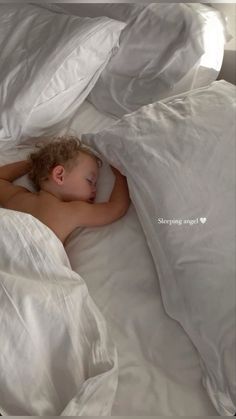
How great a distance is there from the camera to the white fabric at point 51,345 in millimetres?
771

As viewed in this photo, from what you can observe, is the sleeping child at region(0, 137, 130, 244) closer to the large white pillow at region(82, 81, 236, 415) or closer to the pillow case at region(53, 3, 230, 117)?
the large white pillow at region(82, 81, 236, 415)

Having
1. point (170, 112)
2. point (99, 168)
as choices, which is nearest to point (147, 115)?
point (170, 112)

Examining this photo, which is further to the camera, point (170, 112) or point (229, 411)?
point (170, 112)

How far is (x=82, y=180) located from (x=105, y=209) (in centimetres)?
12

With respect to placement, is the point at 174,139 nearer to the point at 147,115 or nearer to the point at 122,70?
the point at 147,115

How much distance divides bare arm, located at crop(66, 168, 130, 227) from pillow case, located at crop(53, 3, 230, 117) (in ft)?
0.94

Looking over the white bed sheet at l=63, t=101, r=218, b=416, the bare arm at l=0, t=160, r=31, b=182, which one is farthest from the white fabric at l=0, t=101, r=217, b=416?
the bare arm at l=0, t=160, r=31, b=182

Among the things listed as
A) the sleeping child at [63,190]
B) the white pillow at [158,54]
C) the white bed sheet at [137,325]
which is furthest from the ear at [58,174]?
the white pillow at [158,54]

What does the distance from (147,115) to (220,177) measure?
0.25 meters

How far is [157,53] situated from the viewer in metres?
1.20

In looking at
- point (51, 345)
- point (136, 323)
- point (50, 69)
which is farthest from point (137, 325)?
point (50, 69)

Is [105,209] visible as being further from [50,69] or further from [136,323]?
[50,69]

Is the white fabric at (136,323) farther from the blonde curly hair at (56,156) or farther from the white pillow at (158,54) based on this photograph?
the white pillow at (158,54)

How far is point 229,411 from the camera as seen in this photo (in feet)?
2.54
